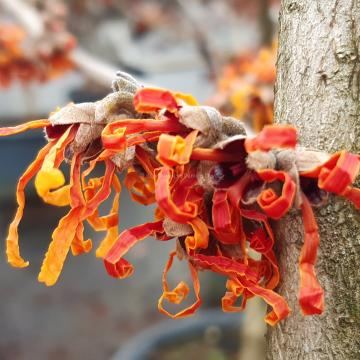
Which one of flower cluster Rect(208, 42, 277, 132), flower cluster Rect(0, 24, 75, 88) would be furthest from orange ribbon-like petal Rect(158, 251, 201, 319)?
flower cluster Rect(0, 24, 75, 88)

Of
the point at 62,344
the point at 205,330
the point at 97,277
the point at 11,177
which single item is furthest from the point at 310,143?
the point at 11,177

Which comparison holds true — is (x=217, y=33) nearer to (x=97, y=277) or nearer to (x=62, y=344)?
(x=97, y=277)

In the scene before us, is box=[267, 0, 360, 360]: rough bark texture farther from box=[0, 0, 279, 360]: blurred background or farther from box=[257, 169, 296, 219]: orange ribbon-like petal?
box=[0, 0, 279, 360]: blurred background

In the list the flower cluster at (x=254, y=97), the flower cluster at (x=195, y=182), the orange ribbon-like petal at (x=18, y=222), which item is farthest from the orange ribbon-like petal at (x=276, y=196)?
the flower cluster at (x=254, y=97)

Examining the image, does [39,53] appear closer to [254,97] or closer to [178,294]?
[254,97]

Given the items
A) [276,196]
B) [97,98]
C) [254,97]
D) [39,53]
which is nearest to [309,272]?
Answer: [276,196]

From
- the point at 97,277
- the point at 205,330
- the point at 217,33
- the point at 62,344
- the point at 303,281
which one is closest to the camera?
the point at 303,281
